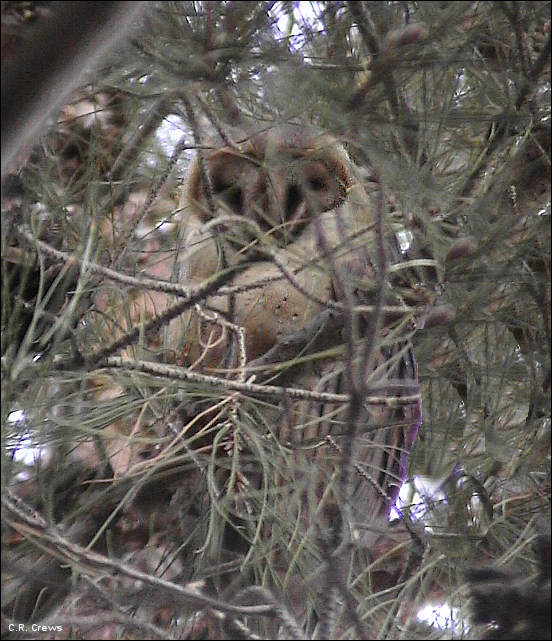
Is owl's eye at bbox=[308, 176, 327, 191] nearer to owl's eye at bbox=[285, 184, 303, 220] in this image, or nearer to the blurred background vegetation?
owl's eye at bbox=[285, 184, 303, 220]

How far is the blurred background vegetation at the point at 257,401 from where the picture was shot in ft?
2.51

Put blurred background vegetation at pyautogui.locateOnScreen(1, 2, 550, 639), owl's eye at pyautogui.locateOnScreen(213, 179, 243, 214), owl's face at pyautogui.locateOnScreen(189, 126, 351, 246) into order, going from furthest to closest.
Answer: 1. owl's eye at pyautogui.locateOnScreen(213, 179, 243, 214)
2. owl's face at pyautogui.locateOnScreen(189, 126, 351, 246)
3. blurred background vegetation at pyautogui.locateOnScreen(1, 2, 550, 639)

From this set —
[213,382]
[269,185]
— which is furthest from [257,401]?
[269,185]

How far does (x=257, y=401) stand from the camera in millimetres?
975

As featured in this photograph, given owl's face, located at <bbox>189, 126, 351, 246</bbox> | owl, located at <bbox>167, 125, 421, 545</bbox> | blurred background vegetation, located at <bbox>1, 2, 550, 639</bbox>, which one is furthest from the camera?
owl's face, located at <bbox>189, 126, 351, 246</bbox>

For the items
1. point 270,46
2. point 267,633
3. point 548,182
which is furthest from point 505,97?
point 267,633

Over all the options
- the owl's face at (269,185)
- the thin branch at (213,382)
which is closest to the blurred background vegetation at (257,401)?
the thin branch at (213,382)

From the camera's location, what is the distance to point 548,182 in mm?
905

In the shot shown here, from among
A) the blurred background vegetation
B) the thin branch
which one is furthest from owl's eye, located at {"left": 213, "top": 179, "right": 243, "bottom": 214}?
the thin branch

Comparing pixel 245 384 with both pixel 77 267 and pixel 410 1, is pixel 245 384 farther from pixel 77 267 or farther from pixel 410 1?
pixel 410 1

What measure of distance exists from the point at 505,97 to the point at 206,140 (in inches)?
13.9

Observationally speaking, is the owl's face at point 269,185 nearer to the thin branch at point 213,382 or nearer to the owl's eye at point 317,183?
the owl's eye at point 317,183

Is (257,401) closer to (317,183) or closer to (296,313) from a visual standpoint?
(296,313)

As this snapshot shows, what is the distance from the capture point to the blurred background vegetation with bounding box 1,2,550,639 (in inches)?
30.1
